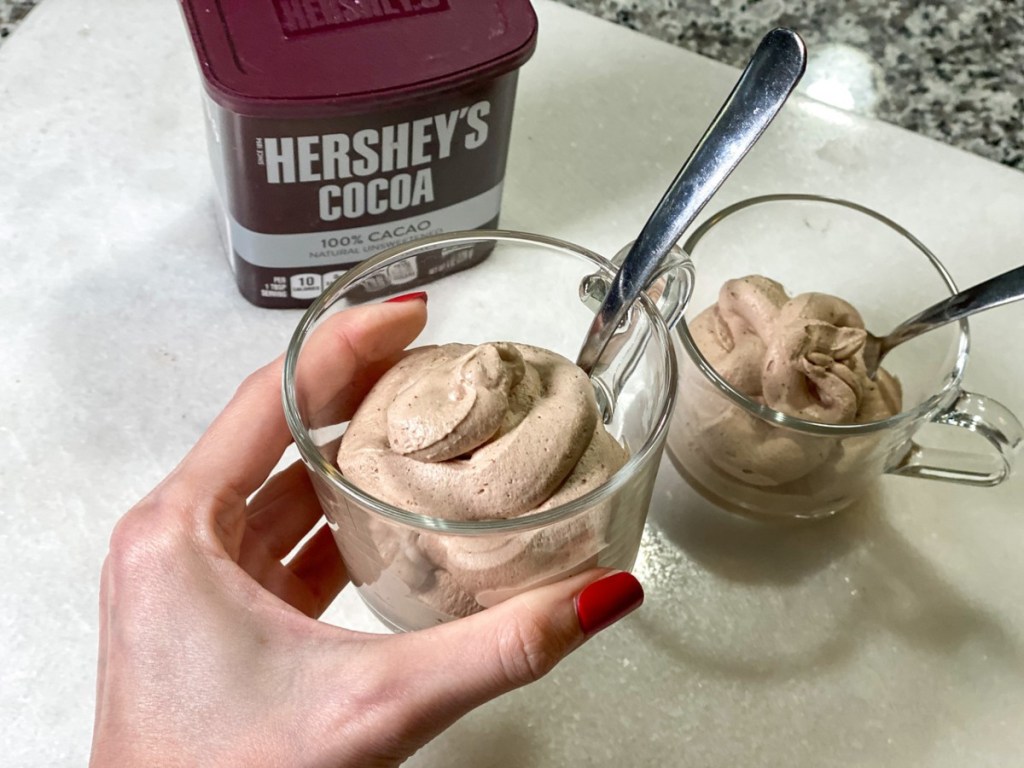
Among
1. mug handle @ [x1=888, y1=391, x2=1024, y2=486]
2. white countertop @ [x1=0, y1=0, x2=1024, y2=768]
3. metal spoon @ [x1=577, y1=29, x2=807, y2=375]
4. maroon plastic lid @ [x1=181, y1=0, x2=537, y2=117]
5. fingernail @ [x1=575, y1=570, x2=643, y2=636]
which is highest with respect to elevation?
metal spoon @ [x1=577, y1=29, x2=807, y2=375]

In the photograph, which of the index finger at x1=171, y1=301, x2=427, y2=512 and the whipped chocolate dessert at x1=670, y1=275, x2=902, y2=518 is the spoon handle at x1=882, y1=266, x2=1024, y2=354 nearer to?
the whipped chocolate dessert at x1=670, y1=275, x2=902, y2=518

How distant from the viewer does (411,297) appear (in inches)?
23.2

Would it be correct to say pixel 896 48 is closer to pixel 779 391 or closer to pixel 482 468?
pixel 779 391

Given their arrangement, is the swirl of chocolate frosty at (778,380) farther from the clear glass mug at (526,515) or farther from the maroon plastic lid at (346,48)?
the maroon plastic lid at (346,48)

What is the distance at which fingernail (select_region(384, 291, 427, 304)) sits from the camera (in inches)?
22.7

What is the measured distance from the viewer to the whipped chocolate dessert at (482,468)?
1.45ft

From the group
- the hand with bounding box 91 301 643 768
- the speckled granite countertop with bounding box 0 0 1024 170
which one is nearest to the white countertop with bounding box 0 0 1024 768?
the speckled granite countertop with bounding box 0 0 1024 170

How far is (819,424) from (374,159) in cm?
31

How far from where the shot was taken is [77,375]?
70 cm

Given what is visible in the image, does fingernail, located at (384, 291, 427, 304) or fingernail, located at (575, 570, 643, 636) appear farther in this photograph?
fingernail, located at (384, 291, 427, 304)

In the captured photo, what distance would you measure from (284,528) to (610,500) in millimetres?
249

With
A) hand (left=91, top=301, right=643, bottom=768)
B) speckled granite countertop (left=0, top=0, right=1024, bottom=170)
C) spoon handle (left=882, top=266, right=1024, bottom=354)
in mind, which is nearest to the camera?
hand (left=91, top=301, right=643, bottom=768)

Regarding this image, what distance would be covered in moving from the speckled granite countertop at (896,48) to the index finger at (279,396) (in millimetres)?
514

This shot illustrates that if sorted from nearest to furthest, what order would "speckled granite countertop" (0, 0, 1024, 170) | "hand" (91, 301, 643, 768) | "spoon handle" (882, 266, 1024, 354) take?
1. "hand" (91, 301, 643, 768)
2. "spoon handle" (882, 266, 1024, 354)
3. "speckled granite countertop" (0, 0, 1024, 170)
